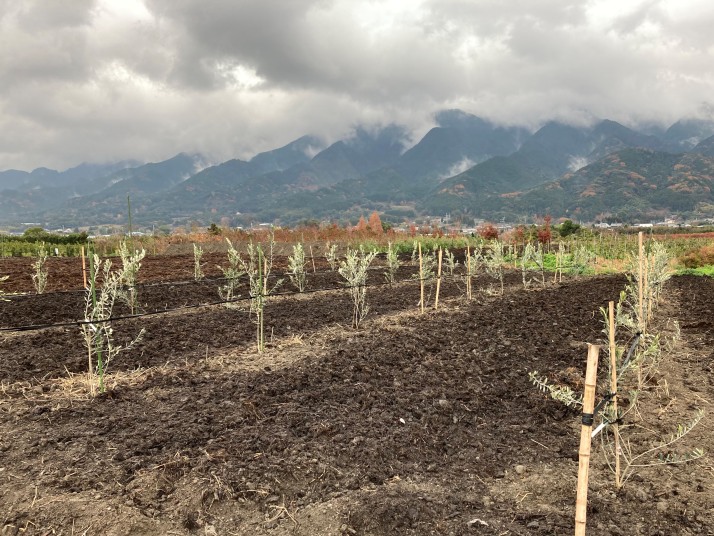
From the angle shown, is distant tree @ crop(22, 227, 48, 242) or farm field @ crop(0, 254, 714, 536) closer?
farm field @ crop(0, 254, 714, 536)

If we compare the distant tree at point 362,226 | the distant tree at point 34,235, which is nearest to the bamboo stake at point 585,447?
the distant tree at point 362,226

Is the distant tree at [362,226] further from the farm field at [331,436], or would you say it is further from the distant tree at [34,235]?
the farm field at [331,436]

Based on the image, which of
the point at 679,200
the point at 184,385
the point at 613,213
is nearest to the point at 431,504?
the point at 184,385

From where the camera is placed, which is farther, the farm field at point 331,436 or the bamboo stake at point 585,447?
the farm field at point 331,436

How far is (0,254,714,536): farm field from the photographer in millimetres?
2898

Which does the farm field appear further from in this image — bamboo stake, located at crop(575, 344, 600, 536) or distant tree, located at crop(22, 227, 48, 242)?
distant tree, located at crop(22, 227, 48, 242)

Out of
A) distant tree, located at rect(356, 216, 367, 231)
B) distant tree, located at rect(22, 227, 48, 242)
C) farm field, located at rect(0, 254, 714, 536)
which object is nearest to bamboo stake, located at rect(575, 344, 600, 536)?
farm field, located at rect(0, 254, 714, 536)

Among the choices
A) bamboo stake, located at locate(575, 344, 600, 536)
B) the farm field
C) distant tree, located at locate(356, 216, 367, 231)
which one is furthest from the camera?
distant tree, located at locate(356, 216, 367, 231)

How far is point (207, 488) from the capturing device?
3.09 m

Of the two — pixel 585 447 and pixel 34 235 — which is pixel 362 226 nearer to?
pixel 34 235

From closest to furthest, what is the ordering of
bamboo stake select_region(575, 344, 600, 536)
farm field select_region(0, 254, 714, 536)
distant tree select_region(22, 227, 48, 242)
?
bamboo stake select_region(575, 344, 600, 536)
farm field select_region(0, 254, 714, 536)
distant tree select_region(22, 227, 48, 242)

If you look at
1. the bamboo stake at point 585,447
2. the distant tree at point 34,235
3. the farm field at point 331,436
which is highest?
the distant tree at point 34,235

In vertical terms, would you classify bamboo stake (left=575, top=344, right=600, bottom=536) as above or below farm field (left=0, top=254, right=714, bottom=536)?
above

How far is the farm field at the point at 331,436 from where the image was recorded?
2.90 metres
